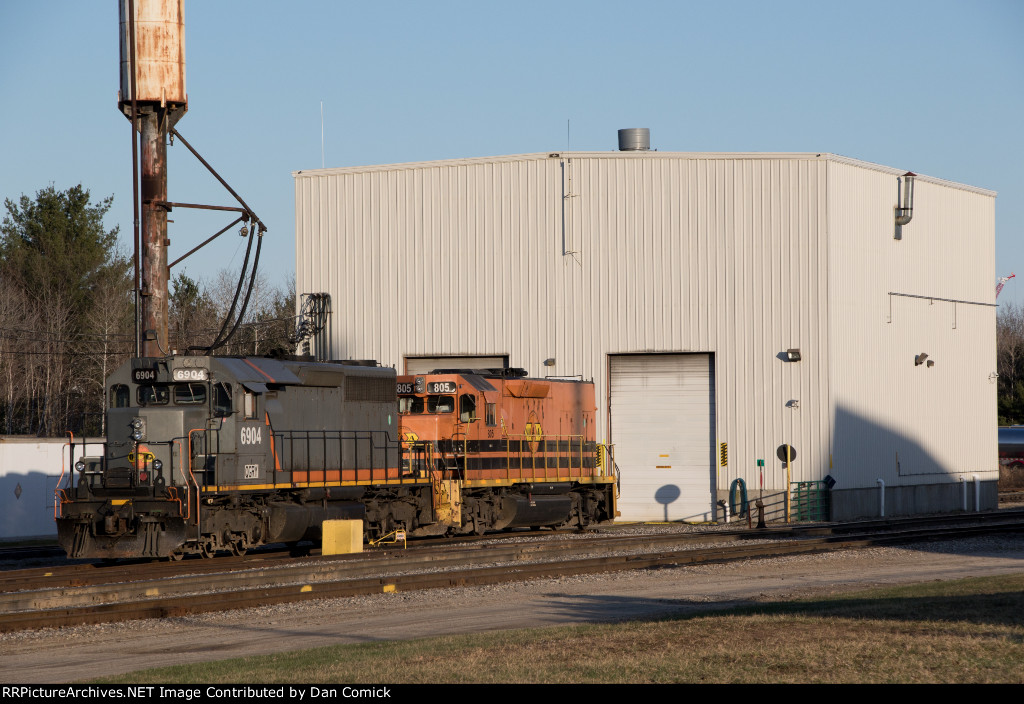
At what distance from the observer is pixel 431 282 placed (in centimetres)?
3572

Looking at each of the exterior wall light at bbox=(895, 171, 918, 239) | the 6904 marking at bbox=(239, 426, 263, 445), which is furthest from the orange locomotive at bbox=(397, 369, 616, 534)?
the exterior wall light at bbox=(895, 171, 918, 239)

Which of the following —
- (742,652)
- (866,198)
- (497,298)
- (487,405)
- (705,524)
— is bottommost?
(705,524)

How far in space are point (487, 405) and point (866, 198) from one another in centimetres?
1594

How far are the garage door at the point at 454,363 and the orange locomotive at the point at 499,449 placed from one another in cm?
646

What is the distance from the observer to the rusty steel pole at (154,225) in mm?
25297

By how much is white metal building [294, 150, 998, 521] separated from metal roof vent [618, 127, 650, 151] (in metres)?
2.93

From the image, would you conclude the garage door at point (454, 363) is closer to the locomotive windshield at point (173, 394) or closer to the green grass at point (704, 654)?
the locomotive windshield at point (173, 394)

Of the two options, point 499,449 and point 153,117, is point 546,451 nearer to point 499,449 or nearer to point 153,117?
point 499,449

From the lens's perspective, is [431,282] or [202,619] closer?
[202,619]

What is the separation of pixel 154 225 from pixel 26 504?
903 cm

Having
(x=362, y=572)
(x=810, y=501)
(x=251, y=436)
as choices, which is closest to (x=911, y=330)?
(x=810, y=501)
